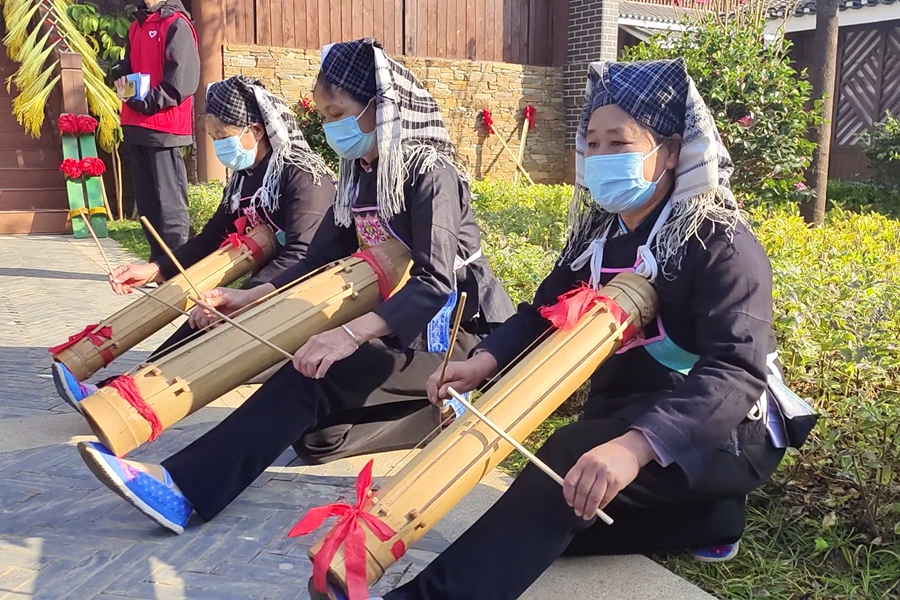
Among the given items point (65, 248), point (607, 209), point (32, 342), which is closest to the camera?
point (607, 209)

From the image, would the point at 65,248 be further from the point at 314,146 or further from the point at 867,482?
the point at 867,482

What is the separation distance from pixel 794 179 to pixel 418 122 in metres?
3.88

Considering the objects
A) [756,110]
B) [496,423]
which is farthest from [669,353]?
[756,110]

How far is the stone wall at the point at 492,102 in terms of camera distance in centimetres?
1145

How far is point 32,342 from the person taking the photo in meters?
4.98

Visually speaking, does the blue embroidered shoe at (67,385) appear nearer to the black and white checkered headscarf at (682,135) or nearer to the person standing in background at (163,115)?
the black and white checkered headscarf at (682,135)

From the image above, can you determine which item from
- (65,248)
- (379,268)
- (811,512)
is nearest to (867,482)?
→ (811,512)

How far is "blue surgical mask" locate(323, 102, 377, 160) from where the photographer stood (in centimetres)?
308

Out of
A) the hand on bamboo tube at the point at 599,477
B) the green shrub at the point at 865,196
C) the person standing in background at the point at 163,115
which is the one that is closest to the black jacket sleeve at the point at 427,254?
the hand on bamboo tube at the point at 599,477

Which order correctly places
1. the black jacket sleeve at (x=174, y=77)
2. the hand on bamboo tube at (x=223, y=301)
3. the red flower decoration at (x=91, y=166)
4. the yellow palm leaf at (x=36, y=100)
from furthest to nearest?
1. the yellow palm leaf at (x=36, y=100)
2. the red flower decoration at (x=91, y=166)
3. the black jacket sleeve at (x=174, y=77)
4. the hand on bamboo tube at (x=223, y=301)

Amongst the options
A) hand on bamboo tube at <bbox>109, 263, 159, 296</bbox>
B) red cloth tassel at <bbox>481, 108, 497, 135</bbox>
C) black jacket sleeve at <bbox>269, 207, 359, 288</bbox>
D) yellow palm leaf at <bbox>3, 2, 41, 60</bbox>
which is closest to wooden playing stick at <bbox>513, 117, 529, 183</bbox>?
red cloth tassel at <bbox>481, 108, 497, 135</bbox>

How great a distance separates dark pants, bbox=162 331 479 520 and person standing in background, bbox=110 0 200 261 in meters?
3.07

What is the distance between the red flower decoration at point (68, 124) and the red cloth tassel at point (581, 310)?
307 inches

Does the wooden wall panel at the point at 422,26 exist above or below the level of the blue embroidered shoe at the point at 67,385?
above
